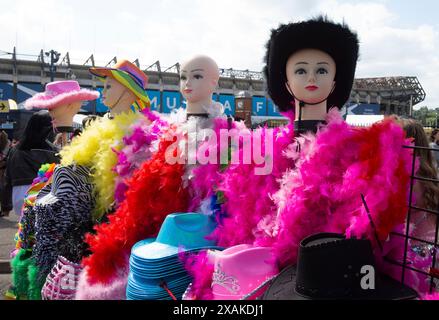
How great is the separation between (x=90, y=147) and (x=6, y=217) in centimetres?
504

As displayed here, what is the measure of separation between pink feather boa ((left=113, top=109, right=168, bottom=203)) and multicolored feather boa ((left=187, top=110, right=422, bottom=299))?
88 centimetres

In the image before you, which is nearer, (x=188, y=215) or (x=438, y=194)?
(x=188, y=215)

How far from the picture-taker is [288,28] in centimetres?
191

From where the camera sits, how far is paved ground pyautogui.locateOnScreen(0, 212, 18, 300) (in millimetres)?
3877

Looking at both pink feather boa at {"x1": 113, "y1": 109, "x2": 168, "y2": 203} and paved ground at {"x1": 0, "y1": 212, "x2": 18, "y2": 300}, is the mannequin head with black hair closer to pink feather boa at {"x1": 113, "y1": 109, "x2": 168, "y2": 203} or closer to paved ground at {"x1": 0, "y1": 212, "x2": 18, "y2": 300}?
pink feather boa at {"x1": 113, "y1": 109, "x2": 168, "y2": 203}

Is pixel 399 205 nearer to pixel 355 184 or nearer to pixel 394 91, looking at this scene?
pixel 355 184

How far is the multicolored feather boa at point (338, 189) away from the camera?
1.38m

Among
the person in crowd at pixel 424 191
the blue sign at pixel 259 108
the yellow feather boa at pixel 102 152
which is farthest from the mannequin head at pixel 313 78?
the blue sign at pixel 259 108

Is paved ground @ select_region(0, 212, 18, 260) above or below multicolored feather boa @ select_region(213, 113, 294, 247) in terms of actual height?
below

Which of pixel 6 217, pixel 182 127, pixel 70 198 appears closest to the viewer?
pixel 182 127

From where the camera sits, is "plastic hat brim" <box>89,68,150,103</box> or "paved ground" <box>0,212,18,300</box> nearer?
"plastic hat brim" <box>89,68,150,103</box>

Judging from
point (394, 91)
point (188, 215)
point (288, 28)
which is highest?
point (394, 91)

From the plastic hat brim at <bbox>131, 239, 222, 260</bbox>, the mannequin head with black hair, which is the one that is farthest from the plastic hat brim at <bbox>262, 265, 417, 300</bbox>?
the mannequin head with black hair
